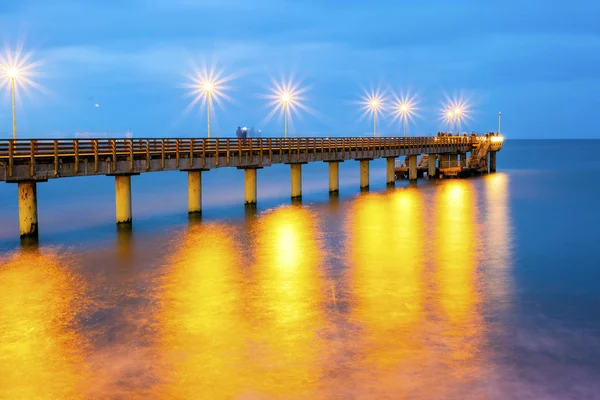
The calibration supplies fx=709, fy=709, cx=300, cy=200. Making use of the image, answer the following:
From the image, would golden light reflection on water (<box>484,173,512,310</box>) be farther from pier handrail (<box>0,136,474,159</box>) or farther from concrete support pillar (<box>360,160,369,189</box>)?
pier handrail (<box>0,136,474,159</box>)

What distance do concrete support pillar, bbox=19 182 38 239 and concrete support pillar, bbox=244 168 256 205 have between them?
54.8 feet

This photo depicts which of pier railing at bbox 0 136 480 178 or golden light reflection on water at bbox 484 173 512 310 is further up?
pier railing at bbox 0 136 480 178

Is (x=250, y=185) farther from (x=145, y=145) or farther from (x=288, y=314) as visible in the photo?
(x=288, y=314)

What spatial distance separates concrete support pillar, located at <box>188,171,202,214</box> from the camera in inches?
1586

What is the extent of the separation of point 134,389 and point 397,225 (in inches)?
961

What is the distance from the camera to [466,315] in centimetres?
1747

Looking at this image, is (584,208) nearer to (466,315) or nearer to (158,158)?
(158,158)

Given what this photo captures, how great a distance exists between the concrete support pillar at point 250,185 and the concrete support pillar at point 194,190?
475 centimetres

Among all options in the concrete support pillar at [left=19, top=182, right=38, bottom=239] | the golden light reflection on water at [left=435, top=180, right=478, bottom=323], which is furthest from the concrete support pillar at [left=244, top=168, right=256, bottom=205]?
the concrete support pillar at [left=19, top=182, right=38, bottom=239]

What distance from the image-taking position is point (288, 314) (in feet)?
58.3

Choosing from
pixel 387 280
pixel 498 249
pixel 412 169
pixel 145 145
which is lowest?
pixel 387 280

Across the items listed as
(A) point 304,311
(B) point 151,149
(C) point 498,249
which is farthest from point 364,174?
(A) point 304,311

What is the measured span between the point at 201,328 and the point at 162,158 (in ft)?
68.6

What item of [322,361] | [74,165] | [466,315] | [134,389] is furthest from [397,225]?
[134,389]
